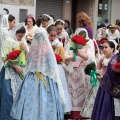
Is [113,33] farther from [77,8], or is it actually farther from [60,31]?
[77,8]

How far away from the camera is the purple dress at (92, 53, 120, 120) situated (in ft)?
16.4

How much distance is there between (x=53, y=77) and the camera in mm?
6074

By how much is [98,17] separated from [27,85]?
1602 cm

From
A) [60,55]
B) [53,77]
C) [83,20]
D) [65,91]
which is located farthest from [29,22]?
[53,77]

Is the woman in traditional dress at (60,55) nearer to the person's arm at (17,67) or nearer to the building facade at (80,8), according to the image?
the person's arm at (17,67)

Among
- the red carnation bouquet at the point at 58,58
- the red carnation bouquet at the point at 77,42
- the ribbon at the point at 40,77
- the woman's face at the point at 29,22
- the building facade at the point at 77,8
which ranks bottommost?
the ribbon at the point at 40,77

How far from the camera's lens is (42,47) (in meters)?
6.02

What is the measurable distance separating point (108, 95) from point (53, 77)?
1172mm

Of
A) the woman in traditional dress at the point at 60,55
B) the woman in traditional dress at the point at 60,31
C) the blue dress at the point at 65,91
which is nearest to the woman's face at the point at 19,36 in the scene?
the woman in traditional dress at the point at 60,55

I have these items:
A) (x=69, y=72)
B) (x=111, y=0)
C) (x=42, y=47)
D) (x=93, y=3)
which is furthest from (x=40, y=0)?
(x=42, y=47)

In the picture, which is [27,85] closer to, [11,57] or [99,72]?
[11,57]

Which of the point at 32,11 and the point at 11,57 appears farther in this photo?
the point at 32,11

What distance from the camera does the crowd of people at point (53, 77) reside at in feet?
17.2

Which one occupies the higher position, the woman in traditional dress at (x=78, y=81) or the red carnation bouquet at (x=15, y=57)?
the red carnation bouquet at (x=15, y=57)
